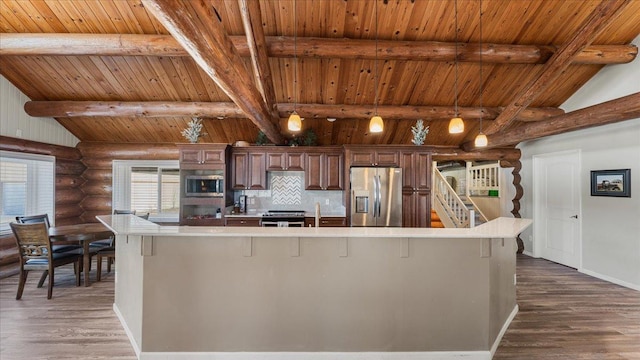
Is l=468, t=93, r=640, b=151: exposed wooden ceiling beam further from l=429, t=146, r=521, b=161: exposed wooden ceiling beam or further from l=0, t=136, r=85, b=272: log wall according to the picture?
l=0, t=136, r=85, b=272: log wall

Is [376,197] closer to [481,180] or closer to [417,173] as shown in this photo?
[417,173]

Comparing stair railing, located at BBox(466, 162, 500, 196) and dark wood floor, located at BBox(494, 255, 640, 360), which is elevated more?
stair railing, located at BBox(466, 162, 500, 196)

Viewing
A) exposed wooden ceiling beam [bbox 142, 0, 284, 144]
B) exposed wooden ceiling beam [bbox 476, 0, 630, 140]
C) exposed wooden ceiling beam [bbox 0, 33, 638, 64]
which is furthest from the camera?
exposed wooden ceiling beam [bbox 0, 33, 638, 64]

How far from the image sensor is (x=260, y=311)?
2.53 m

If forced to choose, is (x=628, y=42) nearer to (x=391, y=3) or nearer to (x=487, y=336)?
(x=391, y=3)

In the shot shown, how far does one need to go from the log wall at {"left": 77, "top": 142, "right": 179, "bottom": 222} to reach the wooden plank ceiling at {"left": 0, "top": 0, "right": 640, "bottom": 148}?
0.78 metres

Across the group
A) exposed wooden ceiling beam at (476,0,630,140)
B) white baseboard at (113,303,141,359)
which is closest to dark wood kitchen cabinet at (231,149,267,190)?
white baseboard at (113,303,141,359)

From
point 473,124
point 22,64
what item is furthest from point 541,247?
point 22,64

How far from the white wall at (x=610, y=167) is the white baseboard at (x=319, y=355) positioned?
12.1 ft

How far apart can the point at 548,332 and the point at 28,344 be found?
4985mm

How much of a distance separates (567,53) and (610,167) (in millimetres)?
2044

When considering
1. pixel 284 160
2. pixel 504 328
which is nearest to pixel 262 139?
pixel 284 160

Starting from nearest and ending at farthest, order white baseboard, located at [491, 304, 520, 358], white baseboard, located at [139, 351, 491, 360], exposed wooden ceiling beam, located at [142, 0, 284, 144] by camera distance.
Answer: exposed wooden ceiling beam, located at [142, 0, 284, 144] < white baseboard, located at [139, 351, 491, 360] < white baseboard, located at [491, 304, 520, 358]

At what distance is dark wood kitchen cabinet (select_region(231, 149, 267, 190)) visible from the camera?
597 centimetres
